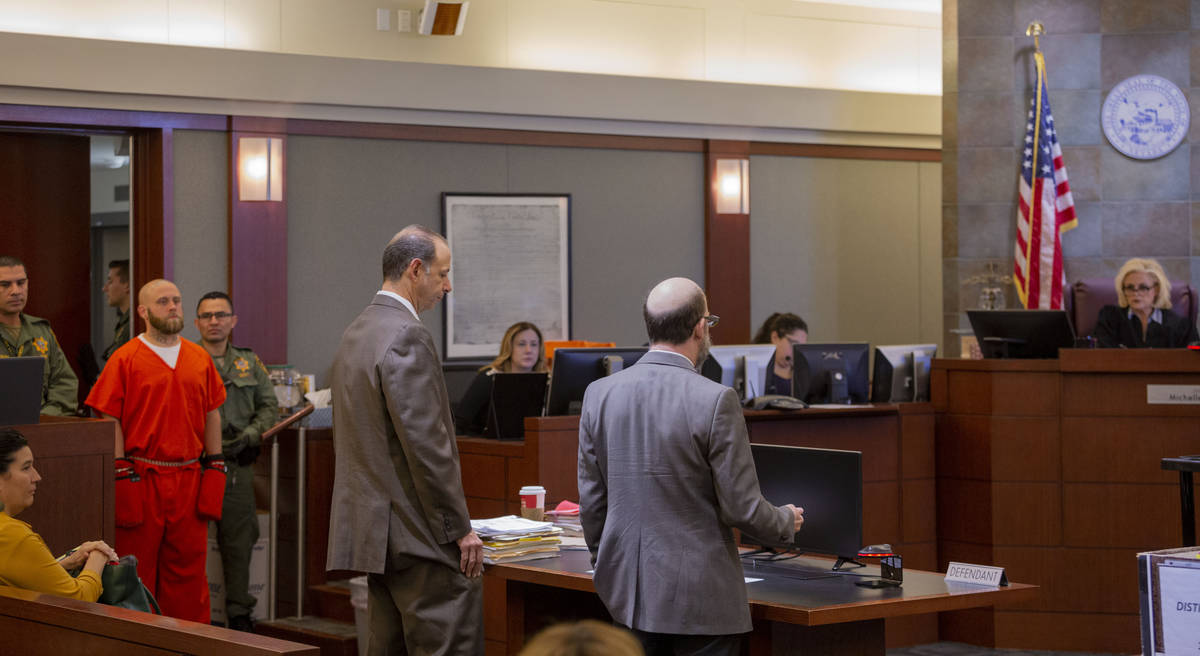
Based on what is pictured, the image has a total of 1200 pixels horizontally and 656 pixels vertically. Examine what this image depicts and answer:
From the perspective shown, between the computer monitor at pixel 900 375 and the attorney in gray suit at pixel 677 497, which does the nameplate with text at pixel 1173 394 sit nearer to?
the computer monitor at pixel 900 375

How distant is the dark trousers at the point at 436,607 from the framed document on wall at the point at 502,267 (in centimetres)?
516

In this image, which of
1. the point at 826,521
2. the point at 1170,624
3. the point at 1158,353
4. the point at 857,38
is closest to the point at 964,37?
the point at 857,38

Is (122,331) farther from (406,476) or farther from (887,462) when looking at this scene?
(406,476)

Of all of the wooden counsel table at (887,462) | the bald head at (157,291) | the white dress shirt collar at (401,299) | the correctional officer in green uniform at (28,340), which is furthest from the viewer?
the wooden counsel table at (887,462)

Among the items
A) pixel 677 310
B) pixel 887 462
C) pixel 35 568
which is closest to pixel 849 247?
pixel 887 462

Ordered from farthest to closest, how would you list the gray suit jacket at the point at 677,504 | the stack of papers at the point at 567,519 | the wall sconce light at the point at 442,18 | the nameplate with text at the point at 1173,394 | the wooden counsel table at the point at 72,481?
the wall sconce light at the point at 442,18
the nameplate with text at the point at 1173,394
the wooden counsel table at the point at 72,481
the stack of papers at the point at 567,519
the gray suit jacket at the point at 677,504

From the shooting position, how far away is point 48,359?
19.1 ft

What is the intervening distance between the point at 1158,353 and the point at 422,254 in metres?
4.03

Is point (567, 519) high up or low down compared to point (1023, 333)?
down

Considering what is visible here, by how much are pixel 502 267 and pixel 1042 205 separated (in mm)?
3495

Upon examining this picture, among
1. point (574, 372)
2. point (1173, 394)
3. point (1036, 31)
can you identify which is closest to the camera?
point (574, 372)

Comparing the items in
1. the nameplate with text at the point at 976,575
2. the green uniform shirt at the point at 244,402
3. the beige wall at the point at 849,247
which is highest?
the beige wall at the point at 849,247

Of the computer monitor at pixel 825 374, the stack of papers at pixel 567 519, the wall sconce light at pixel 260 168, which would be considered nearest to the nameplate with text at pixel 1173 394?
the computer monitor at pixel 825 374

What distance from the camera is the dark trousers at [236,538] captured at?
6.27 metres
